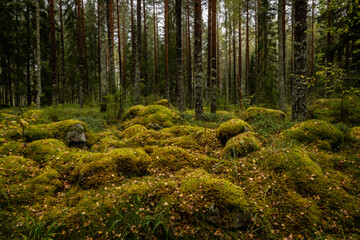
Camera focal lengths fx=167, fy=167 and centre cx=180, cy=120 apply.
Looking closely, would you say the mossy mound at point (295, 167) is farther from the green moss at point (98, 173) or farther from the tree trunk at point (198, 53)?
the tree trunk at point (198, 53)

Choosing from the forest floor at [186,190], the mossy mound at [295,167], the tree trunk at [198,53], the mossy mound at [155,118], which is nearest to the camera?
the forest floor at [186,190]

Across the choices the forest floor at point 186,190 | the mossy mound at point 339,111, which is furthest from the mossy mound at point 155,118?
the mossy mound at point 339,111

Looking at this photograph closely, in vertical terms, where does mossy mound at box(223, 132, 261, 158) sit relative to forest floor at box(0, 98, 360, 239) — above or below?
above

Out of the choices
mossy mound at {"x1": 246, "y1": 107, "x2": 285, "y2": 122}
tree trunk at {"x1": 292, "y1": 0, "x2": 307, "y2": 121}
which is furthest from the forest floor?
mossy mound at {"x1": 246, "y1": 107, "x2": 285, "y2": 122}

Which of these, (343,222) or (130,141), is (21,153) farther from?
(343,222)

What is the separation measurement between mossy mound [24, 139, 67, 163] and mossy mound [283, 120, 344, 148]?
20.7 feet

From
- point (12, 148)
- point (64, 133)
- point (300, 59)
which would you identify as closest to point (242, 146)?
point (300, 59)

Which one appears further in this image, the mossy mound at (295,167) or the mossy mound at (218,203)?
the mossy mound at (295,167)

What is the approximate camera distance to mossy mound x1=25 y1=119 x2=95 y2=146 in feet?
16.6

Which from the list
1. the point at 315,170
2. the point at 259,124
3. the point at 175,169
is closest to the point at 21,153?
the point at 175,169

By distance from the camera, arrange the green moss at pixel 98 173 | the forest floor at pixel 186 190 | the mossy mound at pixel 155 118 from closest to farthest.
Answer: the forest floor at pixel 186 190
the green moss at pixel 98 173
the mossy mound at pixel 155 118

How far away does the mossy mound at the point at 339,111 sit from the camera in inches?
239

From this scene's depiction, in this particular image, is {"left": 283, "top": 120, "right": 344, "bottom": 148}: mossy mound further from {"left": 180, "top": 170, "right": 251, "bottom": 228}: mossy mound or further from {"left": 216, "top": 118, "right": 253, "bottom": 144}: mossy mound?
{"left": 180, "top": 170, "right": 251, "bottom": 228}: mossy mound

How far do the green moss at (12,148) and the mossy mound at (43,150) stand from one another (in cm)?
15
